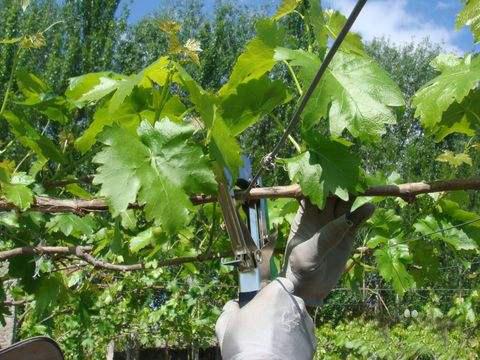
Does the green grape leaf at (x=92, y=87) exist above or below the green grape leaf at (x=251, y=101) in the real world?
above

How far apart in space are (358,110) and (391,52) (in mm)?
17284

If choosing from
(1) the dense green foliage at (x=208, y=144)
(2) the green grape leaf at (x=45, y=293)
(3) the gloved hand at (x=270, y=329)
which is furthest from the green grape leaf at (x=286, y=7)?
(2) the green grape leaf at (x=45, y=293)

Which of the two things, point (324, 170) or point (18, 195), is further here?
point (18, 195)

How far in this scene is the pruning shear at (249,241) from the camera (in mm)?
988

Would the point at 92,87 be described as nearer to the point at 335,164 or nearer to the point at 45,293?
the point at 335,164

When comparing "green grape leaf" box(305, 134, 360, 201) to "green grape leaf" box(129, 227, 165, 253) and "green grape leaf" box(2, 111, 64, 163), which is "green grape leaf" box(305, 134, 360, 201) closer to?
"green grape leaf" box(2, 111, 64, 163)

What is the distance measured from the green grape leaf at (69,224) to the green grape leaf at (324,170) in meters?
1.03

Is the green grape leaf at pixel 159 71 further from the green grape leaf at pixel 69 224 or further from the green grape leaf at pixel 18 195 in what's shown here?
the green grape leaf at pixel 69 224

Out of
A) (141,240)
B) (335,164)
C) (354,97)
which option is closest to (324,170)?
(335,164)

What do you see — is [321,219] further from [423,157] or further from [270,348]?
[423,157]

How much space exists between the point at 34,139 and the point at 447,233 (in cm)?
97

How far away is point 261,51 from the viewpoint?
108 cm

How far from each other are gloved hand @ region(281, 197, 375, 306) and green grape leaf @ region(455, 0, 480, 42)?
0.88 feet

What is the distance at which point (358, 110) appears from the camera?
1.00 metres
